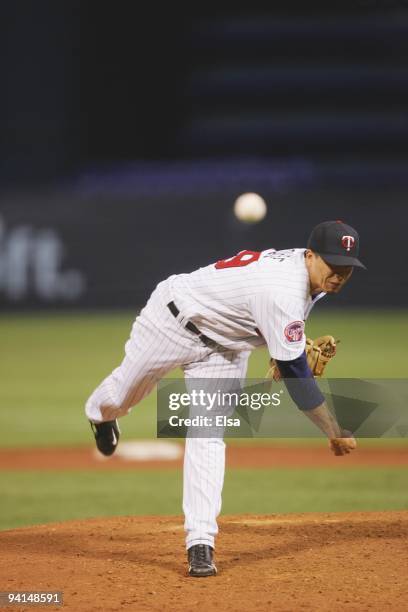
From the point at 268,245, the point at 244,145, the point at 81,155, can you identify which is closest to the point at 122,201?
the point at 268,245

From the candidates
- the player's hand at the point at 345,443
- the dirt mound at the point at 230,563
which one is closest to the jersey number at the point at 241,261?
the player's hand at the point at 345,443

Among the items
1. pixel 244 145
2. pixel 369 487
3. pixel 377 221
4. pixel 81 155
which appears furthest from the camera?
pixel 244 145

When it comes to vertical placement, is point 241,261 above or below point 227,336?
above

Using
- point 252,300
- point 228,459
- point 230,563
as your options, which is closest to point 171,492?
point 228,459

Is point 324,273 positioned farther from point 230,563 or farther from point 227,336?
point 230,563

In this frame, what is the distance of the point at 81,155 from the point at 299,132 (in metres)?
6.52

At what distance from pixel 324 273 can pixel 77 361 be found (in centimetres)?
1077

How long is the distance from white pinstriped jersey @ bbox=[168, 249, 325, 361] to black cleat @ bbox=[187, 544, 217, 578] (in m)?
0.89

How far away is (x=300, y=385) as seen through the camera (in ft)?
14.1

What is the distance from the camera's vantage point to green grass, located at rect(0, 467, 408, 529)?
7.21 m

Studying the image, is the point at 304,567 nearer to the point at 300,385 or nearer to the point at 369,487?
the point at 300,385

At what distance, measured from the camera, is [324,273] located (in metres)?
4.34

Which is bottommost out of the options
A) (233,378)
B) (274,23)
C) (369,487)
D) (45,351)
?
(45,351)

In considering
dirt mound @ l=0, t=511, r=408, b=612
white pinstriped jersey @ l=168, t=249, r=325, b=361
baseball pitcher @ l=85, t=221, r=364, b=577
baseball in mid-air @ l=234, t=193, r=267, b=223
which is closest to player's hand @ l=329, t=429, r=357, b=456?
baseball pitcher @ l=85, t=221, r=364, b=577
